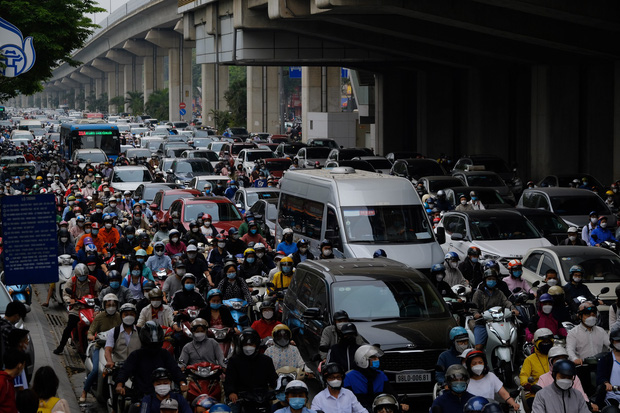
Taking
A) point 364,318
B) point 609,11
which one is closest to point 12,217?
point 364,318

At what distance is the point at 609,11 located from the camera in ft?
107

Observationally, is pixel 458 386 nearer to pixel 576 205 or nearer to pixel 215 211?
pixel 215 211

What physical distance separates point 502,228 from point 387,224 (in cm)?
324

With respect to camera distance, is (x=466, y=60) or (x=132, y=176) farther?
(x=466, y=60)

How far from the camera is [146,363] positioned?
11047mm

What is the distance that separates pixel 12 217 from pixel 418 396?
17.8ft

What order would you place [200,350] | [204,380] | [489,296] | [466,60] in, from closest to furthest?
[204,380], [200,350], [489,296], [466,60]

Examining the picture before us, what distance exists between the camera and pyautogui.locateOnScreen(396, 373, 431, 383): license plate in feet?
40.1

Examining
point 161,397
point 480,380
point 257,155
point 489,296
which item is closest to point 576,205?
point 489,296

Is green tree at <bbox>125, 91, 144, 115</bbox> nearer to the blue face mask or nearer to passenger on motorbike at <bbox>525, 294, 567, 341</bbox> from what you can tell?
passenger on motorbike at <bbox>525, 294, 567, 341</bbox>

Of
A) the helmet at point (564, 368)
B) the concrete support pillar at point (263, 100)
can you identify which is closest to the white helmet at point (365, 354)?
the helmet at point (564, 368)

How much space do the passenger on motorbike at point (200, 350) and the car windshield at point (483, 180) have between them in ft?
73.5

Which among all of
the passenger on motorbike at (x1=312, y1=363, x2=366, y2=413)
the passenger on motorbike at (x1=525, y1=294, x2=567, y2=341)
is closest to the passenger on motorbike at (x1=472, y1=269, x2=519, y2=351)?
the passenger on motorbike at (x1=525, y1=294, x2=567, y2=341)

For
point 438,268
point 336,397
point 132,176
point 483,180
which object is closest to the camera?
point 336,397
